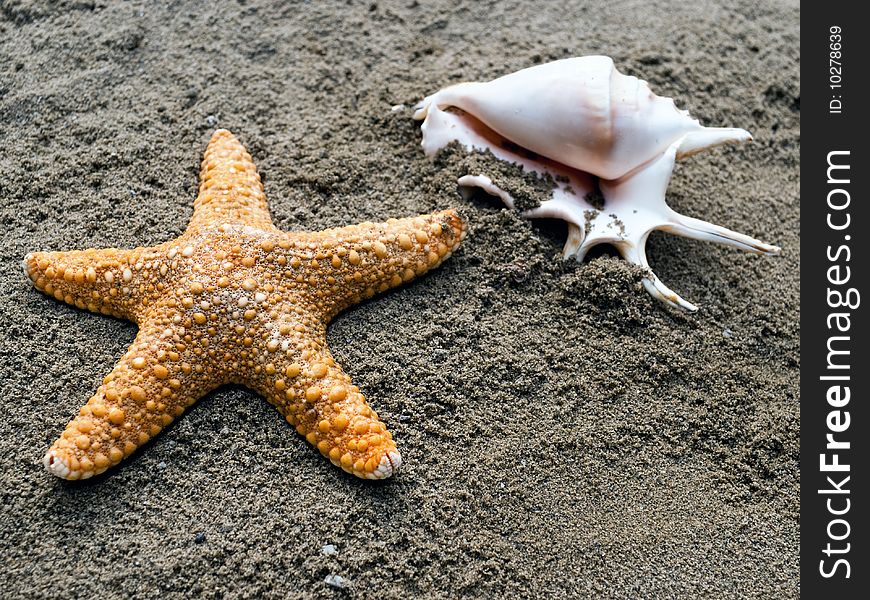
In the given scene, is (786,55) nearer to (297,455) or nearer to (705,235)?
(705,235)

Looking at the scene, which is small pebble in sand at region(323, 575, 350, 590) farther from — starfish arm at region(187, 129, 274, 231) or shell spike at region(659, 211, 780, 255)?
shell spike at region(659, 211, 780, 255)

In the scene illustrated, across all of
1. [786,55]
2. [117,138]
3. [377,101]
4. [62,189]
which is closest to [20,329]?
[62,189]

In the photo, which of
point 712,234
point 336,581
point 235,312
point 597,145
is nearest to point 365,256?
point 235,312

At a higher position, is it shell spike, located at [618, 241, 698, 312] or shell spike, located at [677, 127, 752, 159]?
shell spike, located at [677, 127, 752, 159]

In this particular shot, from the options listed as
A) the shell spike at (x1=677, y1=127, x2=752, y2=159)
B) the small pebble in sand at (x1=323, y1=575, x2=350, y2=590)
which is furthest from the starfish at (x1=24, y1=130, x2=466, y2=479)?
the shell spike at (x1=677, y1=127, x2=752, y2=159)

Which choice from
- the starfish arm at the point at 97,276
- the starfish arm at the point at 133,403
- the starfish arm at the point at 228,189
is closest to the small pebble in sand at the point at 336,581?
the starfish arm at the point at 133,403

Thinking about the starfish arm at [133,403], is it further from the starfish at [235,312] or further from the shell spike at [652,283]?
the shell spike at [652,283]
